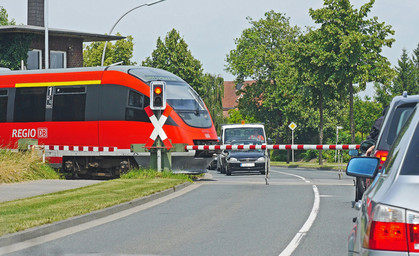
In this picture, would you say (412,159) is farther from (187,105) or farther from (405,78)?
(405,78)

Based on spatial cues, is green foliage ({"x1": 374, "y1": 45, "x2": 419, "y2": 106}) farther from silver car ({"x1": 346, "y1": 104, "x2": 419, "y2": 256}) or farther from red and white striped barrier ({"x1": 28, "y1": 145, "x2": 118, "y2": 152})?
silver car ({"x1": 346, "y1": 104, "x2": 419, "y2": 256})

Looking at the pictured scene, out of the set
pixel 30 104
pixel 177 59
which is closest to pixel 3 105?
pixel 30 104

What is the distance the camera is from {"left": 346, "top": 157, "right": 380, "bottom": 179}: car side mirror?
5289mm

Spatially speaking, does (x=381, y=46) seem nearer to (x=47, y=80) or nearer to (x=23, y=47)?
(x=23, y=47)

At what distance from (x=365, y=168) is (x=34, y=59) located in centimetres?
4475

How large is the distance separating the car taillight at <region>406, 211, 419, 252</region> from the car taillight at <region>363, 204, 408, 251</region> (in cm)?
2

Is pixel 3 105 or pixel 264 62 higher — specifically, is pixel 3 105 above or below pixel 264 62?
below

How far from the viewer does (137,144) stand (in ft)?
76.7

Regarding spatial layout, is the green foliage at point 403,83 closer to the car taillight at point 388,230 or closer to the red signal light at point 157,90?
the red signal light at point 157,90

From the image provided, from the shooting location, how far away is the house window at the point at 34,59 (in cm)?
4806

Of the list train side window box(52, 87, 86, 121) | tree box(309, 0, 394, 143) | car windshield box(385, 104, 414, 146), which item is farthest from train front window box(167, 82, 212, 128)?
tree box(309, 0, 394, 143)

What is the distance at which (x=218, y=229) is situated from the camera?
1178 cm

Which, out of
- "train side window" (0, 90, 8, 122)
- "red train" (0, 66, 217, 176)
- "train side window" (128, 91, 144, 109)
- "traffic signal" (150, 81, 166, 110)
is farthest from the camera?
"train side window" (0, 90, 8, 122)

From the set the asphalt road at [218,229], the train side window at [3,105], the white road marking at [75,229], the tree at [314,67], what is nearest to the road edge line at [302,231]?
the asphalt road at [218,229]
